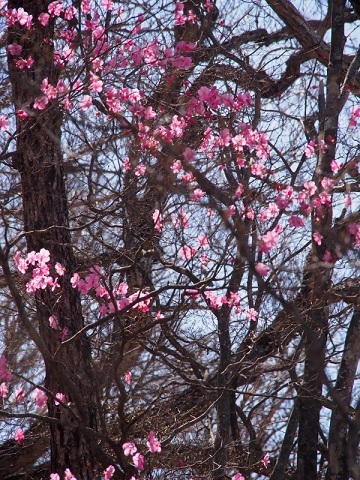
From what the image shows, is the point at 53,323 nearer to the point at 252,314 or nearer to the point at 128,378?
the point at 128,378

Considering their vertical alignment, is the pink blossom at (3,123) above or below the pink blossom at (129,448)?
above

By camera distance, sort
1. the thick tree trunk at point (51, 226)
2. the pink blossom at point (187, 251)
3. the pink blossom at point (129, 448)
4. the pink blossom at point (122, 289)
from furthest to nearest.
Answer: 1. the pink blossom at point (122, 289)
2. the thick tree trunk at point (51, 226)
3. the pink blossom at point (129, 448)
4. the pink blossom at point (187, 251)

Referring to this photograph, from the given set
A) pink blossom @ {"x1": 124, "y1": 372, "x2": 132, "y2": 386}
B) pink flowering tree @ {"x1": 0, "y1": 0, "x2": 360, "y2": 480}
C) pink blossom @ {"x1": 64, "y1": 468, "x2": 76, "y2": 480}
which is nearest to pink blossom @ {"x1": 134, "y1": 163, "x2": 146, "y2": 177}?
pink flowering tree @ {"x1": 0, "y1": 0, "x2": 360, "y2": 480}

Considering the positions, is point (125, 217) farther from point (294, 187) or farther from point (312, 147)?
point (312, 147)

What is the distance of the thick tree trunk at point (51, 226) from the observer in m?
5.05

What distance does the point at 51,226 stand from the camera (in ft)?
16.1

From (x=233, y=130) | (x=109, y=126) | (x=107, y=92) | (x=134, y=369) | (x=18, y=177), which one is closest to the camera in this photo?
(x=109, y=126)

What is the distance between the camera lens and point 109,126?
191 inches

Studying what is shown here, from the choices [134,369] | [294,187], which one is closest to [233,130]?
[294,187]

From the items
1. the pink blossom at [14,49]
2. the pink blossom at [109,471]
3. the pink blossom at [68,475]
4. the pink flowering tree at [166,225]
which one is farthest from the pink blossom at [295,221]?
the pink blossom at [14,49]

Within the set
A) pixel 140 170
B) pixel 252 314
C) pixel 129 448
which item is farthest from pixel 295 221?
pixel 129 448

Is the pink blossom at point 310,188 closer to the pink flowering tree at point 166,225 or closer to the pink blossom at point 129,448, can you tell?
the pink flowering tree at point 166,225

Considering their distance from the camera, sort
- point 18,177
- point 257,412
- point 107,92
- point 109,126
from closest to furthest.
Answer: point 109,126 → point 107,92 → point 18,177 → point 257,412

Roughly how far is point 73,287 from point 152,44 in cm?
202
